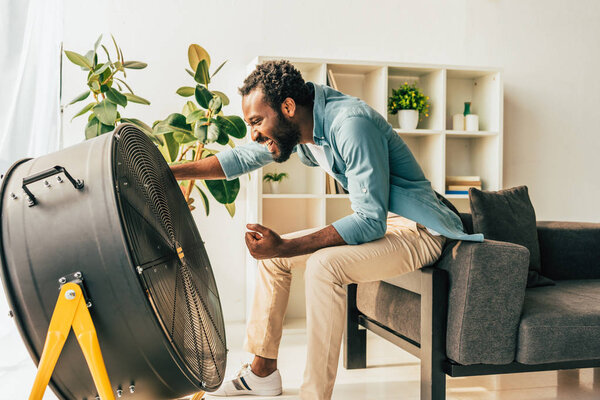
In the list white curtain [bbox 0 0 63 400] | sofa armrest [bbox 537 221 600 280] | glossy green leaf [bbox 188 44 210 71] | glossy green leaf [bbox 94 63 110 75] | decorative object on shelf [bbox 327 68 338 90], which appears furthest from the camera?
decorative object on shelf [bbox 327 68 338 90]

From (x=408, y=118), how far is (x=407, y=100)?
11 centimetres

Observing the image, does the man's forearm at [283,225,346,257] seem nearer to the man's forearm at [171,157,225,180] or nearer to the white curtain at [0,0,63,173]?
the man's forearm at [171,157,225,180]

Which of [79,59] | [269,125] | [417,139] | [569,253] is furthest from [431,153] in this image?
[79,59]

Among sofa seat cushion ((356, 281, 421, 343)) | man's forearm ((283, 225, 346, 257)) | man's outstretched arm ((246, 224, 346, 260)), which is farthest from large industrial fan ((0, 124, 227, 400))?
sofa seat cushion ((356, 281, 421, 343))

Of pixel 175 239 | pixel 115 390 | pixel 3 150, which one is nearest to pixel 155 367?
pixel 115 390

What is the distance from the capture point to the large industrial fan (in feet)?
3.12

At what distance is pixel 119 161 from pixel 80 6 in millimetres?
2446

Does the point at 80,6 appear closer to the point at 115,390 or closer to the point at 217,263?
the point at 217,263

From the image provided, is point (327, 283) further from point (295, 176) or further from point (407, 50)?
point (407, 50)

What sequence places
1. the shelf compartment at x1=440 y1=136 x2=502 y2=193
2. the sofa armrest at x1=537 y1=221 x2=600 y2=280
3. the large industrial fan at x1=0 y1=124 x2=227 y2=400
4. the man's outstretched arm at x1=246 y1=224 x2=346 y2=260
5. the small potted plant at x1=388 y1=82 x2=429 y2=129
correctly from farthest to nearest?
1. the shelf compartment at x1=440 y1=136 x2=502 y2=193
2. the small potted plant at x1=388 y1=82 x2=429 y2=129
3. the sofa armrest at x1=537 y1=221 x2=600 y2=280
4. the man's outstretched arm at x1=246 y1=224 x2=346 y2=260
5. the large industrial fan at x1=0 y1=124 x2=227 y2=400

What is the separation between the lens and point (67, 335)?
3.23ft

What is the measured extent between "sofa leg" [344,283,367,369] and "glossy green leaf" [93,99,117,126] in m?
1.27

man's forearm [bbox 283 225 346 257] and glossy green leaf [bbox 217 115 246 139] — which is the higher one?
glossy green leaf [bbox 217 115 246 139]

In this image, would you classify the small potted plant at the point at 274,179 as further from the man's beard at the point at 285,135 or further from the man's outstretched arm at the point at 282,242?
the man's outstretched arm at the point at 282,242
